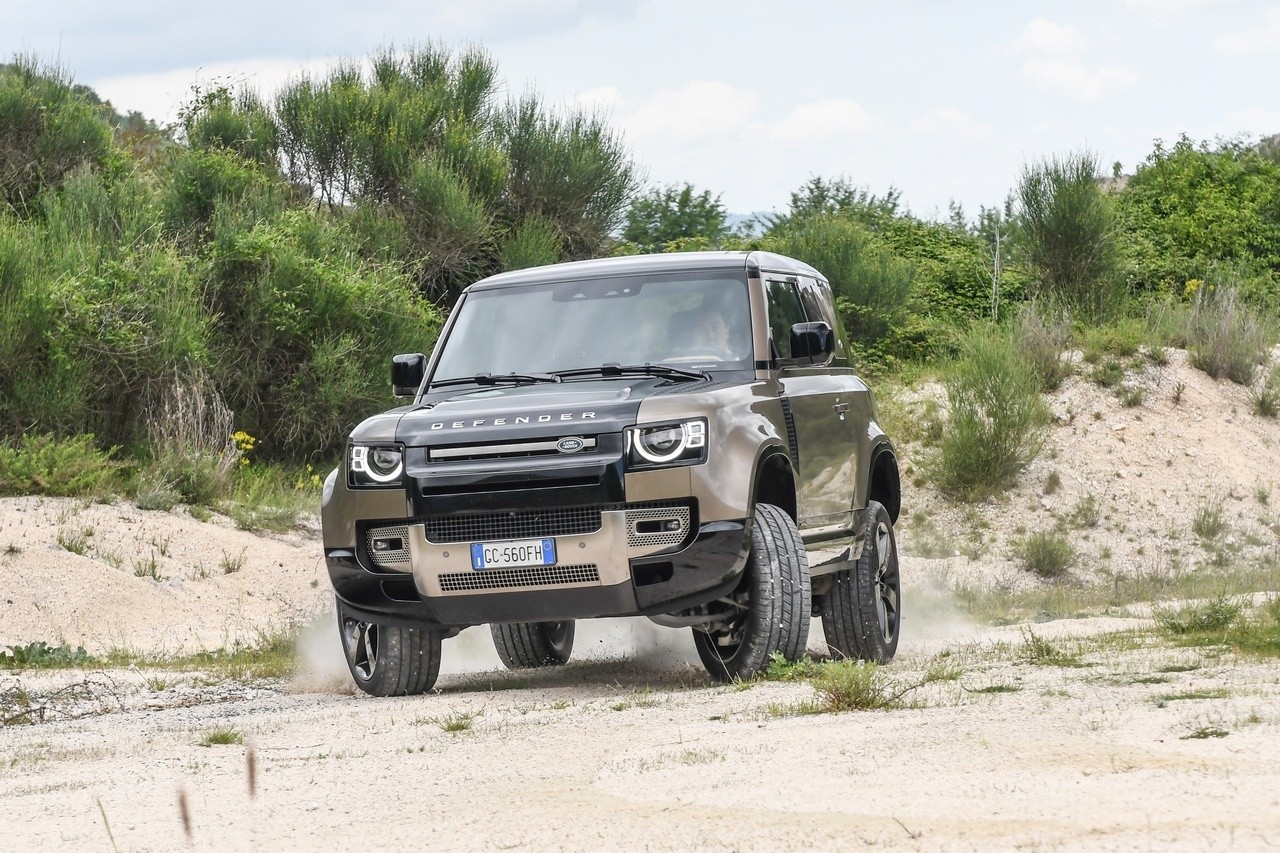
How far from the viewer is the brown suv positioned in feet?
26.6

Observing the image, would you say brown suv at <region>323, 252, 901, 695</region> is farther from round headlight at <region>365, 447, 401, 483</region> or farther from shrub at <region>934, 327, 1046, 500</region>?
shrub at <region>934, 327, 1046, 500</region>

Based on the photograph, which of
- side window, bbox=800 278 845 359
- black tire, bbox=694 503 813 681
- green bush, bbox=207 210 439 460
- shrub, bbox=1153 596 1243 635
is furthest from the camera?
green bush, bbox=207 210 439 460

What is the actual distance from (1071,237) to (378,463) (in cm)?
2477

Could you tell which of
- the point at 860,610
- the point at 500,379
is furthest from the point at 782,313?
the point at 860,610

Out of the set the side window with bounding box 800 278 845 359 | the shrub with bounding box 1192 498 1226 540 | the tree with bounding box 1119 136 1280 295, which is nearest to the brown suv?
the side window with bounding box 800 278 845 359

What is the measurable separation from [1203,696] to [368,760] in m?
3.52

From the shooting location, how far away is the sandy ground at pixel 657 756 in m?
5.04

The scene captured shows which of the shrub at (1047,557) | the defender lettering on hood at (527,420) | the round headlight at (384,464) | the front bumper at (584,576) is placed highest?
the defender lettering on hood at (527,420)

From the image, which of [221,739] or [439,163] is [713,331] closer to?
[221,739]

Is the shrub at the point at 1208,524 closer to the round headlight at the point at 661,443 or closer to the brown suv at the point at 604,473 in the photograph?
the brown suv at the point at 604,473

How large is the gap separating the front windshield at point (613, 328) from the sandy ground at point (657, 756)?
5.80 ft

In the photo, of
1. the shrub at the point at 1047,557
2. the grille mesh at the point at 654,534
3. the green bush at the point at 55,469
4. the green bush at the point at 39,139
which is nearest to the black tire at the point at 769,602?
the grille mesh at the point at 654,534

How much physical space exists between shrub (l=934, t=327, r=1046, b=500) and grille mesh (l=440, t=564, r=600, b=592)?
59.7 ft

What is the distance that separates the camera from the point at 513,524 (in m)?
8.21
